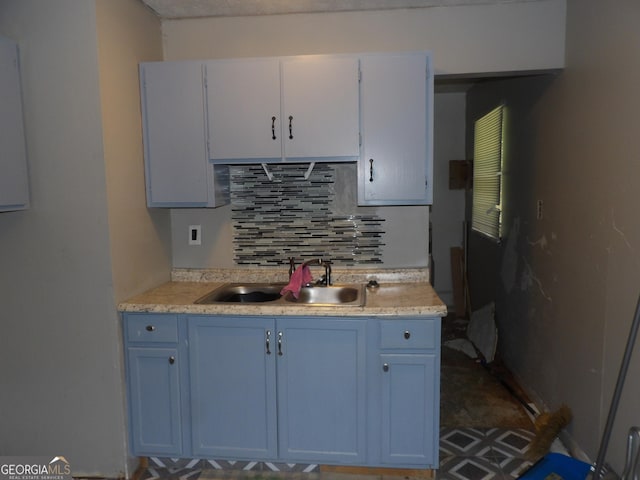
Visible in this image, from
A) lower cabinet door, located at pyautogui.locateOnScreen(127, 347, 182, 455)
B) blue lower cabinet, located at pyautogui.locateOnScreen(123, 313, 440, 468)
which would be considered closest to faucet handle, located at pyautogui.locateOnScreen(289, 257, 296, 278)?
blue lower cabinet, located at pyautogui.locateOnScreen(123, 313, 440, 468)

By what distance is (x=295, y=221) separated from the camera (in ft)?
9.01

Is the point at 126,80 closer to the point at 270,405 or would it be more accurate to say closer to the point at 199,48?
the point at 199,48

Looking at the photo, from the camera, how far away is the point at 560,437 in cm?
252

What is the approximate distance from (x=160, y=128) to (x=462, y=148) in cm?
352

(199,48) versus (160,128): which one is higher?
(199,48)

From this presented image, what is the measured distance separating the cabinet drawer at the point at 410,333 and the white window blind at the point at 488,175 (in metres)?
1.95

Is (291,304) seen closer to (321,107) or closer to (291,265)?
(291,265)

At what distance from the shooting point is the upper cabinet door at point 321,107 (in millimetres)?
2293

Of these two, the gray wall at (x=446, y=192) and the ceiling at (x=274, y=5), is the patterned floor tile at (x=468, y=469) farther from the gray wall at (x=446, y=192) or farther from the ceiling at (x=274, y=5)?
the gray wall at (x=446, y=192)

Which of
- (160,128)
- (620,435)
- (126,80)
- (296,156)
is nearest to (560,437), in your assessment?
(620,435)

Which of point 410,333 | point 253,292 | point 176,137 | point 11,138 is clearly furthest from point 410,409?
point 11,138

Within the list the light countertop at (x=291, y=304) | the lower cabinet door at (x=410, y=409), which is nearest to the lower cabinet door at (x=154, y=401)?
the light countertop at (x=291, y=304)

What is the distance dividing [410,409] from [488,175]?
264 cm

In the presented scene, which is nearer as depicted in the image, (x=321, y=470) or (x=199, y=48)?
(x=321, y=470)
